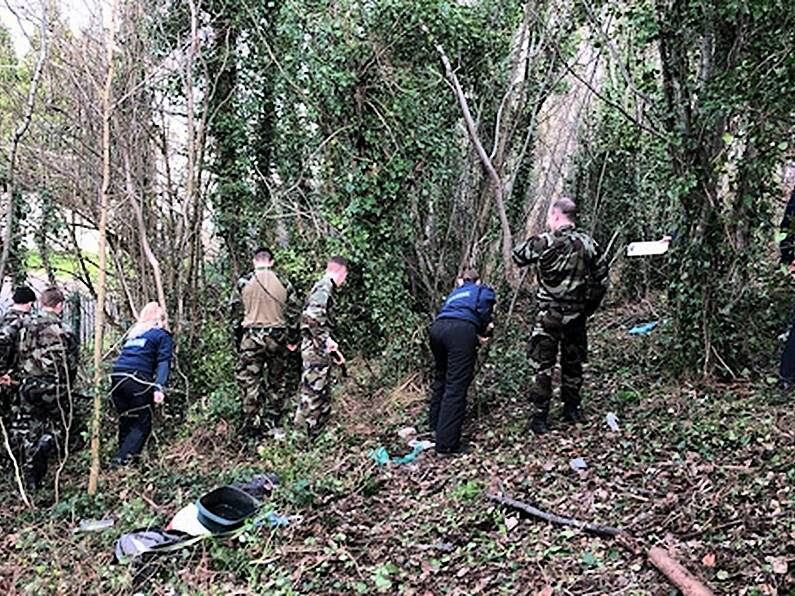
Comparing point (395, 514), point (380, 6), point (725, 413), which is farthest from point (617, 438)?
point (380, 6)

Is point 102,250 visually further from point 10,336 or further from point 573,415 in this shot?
point 573,415

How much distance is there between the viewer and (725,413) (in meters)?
5.98

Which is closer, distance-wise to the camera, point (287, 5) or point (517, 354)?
point (517, 354)

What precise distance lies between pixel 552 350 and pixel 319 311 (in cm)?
242

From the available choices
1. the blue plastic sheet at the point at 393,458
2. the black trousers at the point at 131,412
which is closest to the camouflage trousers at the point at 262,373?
the black trousers at the point at 131,412

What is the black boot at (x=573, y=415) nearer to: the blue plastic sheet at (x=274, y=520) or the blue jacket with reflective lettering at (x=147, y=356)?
the blue plastic sheet at (x=274, y=520)

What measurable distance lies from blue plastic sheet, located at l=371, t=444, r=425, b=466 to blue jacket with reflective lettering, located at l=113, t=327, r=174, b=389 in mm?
2338

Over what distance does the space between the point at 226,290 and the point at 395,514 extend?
5.68 metres

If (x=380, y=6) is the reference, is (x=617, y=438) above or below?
below

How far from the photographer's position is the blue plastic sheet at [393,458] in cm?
636

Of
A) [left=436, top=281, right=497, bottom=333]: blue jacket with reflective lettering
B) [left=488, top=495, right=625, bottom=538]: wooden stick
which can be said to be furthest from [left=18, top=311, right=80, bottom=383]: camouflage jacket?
[left=488, top=495, right=625, bottom=538]: wooden stick

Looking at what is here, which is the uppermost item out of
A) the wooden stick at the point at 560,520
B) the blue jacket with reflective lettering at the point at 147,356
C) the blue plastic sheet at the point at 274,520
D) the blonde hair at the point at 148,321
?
the blonde hair at the point at 148,321

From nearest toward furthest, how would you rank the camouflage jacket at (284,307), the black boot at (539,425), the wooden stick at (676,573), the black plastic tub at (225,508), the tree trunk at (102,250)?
1. the wooden stick at (676,573)
2. the black plastic tub at (225,508)
3. the tree trunk at (102,250)
4. the black boot at (539,425)
5. the camouflage jacket at (284,307)

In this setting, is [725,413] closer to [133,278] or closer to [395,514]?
[395,514]
